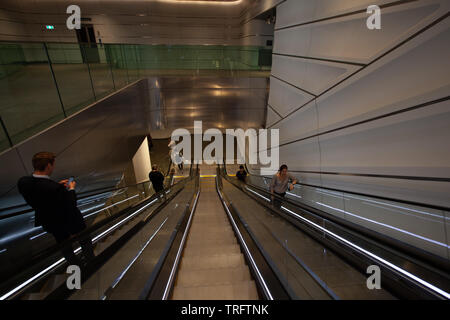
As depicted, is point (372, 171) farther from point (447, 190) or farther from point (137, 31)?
point (137, 31)

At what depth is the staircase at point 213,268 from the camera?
86.5 inches

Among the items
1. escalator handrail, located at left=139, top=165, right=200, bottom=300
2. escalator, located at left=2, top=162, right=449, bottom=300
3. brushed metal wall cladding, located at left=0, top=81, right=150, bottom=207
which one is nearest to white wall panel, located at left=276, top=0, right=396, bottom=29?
escalator, located at left=2, top=162, right=449, bottom=300

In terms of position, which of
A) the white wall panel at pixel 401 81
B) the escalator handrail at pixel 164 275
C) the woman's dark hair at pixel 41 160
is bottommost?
the escalator handrail at pixel 164 275

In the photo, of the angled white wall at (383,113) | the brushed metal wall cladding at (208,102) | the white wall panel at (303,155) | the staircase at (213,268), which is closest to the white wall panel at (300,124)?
the angled white wall at (383,113)

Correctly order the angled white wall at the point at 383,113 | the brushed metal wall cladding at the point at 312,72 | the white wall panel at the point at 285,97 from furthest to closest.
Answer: the white wall panel at the point at 285,97, the brushed metal wall cladding at the point at 312,72, the angled white wall at the point at 383,113

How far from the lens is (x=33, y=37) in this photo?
40.2 ft

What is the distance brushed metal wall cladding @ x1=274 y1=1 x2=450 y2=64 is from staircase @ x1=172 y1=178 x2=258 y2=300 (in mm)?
3488

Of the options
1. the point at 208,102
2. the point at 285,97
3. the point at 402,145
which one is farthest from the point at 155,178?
the point at 208,102

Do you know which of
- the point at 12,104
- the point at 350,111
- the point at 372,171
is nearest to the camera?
the point at 372,171

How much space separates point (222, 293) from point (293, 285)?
0.80m

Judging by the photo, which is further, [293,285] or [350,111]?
[350,111]

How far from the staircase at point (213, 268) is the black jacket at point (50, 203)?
4.45ft

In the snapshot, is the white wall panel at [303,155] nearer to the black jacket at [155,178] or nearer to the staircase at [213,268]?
the staircase at [213,268]

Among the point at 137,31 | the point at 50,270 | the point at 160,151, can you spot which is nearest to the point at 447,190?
the point at 50,270
